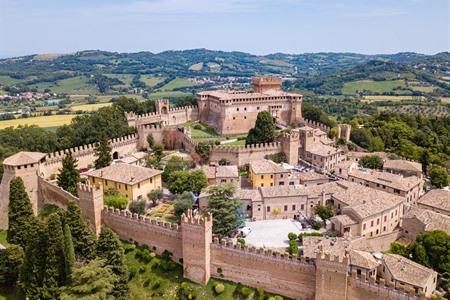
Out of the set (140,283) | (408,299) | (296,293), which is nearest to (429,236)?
(408,299)

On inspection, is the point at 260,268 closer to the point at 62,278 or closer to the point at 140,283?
the point at 140,283

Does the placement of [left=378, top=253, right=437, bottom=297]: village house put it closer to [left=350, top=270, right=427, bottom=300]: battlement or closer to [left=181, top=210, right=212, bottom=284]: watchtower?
[left=350, top=270, right=427, bottom=300]: battlement

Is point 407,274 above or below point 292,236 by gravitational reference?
above

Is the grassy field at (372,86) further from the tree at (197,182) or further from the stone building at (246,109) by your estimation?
the tree at (197,182)

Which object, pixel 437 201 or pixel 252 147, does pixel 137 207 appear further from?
pixel 437 201

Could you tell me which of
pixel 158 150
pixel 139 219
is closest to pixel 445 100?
pixel 158 150

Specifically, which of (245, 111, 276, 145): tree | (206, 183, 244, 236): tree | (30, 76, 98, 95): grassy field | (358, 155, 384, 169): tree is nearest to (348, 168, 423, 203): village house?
(358, 155, 384, 169): tree

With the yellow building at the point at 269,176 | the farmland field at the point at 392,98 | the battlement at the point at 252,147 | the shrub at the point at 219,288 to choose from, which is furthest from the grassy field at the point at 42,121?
the farmland field at the point at 392,98
